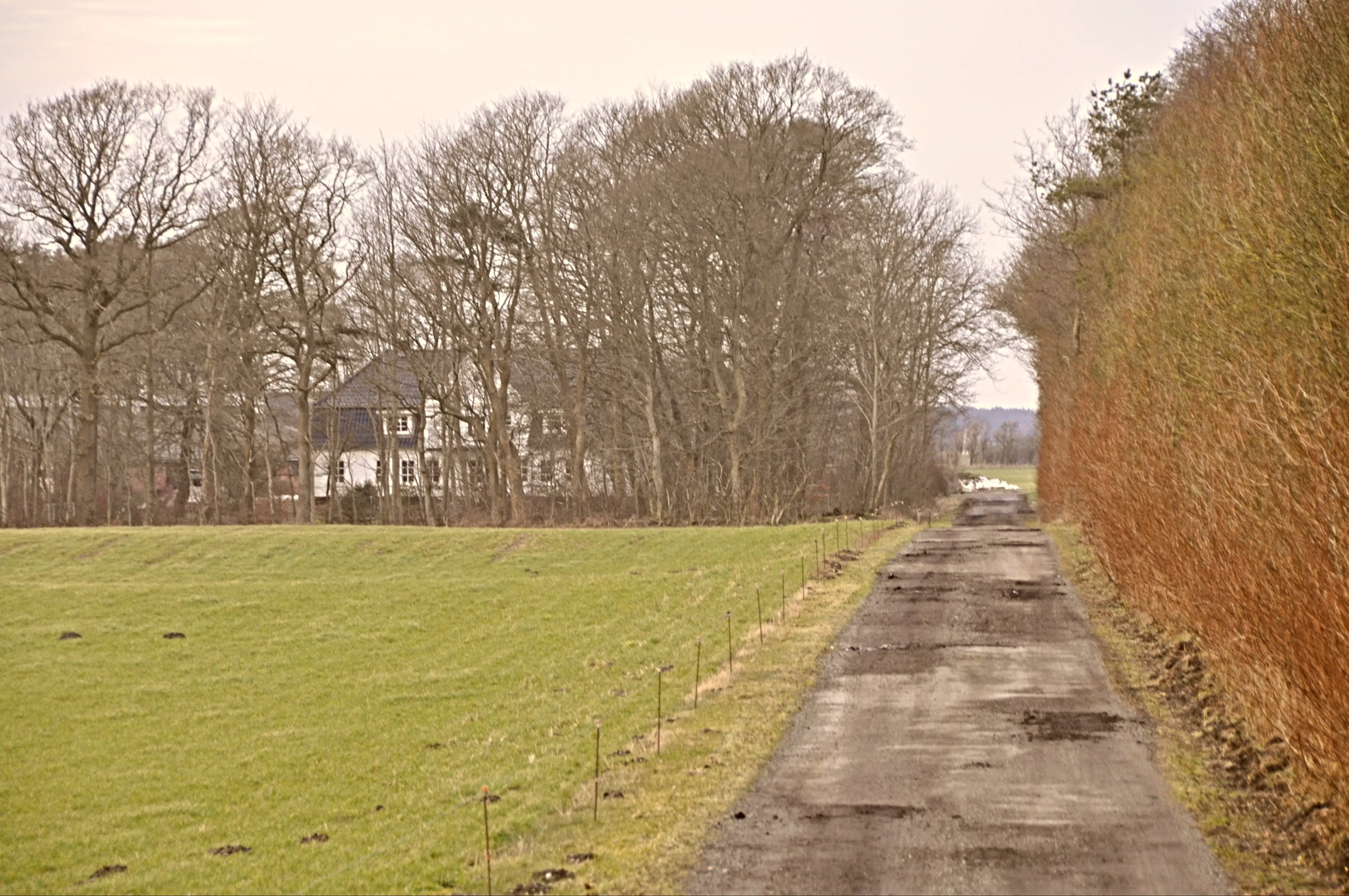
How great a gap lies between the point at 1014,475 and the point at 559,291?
3217 inches

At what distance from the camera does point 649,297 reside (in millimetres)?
42938

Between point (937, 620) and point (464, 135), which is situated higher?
point (464, 135)

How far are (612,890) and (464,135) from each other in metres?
40.3

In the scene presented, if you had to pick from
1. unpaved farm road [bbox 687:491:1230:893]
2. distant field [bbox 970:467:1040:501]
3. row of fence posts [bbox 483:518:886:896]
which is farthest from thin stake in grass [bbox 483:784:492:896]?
distant field [bbox 970:467:1040:501]

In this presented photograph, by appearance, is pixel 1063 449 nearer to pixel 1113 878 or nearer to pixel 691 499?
pixel 691 499

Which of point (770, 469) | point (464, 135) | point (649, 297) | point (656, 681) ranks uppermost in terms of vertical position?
point (464, 135)

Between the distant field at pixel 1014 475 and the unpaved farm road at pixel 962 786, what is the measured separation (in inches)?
2303

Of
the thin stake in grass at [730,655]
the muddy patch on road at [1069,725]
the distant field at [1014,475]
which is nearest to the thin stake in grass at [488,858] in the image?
the muddy patch on road at [1069,725]

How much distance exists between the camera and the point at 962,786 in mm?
11078

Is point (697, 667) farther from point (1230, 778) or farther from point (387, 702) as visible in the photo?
point (1230, 778)

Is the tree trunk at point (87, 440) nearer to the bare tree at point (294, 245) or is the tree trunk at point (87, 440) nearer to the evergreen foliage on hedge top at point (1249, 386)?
the bare tree at point (294, 245)

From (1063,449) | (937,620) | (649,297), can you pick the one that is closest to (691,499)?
(649,297)

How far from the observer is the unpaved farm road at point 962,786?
888 centimetres

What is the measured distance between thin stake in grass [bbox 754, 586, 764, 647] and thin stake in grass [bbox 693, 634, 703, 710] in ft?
2.93
